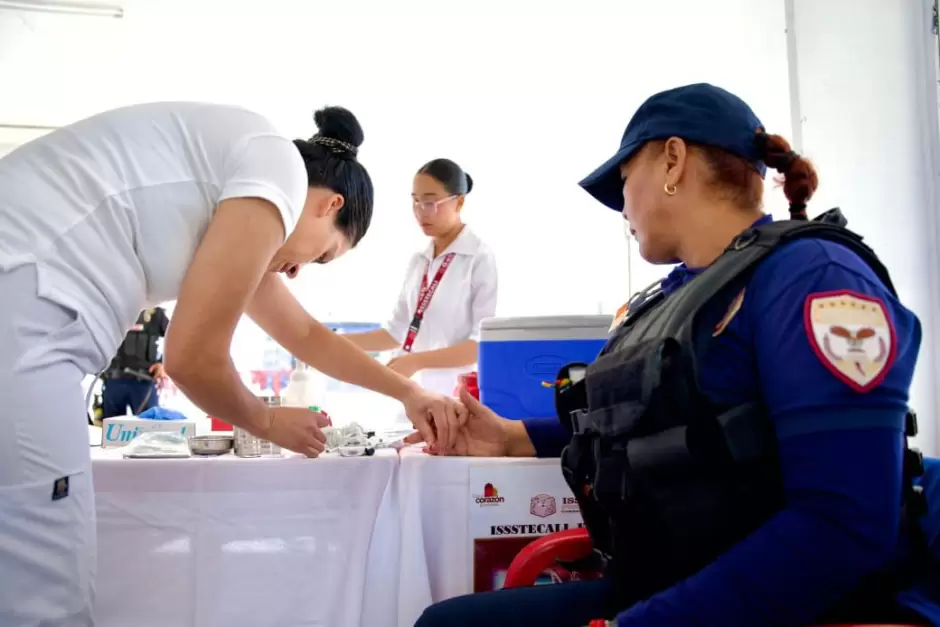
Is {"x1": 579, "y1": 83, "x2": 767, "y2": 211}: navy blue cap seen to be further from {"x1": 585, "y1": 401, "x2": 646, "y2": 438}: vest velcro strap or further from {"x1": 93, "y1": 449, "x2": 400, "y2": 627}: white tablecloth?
{"x1": 93, "y1": 449, "x2": 400, "y2": 627}: white tablecloth

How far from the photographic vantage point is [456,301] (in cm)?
256

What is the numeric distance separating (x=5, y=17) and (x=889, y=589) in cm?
487

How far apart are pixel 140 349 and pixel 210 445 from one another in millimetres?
3976

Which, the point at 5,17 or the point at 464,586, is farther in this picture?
the point at 5,17

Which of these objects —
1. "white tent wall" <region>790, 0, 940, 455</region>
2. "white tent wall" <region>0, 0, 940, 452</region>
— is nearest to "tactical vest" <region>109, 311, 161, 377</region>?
"white tent wall" <region>0, 0, 940, 452</region>

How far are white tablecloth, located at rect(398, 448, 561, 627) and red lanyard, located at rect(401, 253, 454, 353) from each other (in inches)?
55.2

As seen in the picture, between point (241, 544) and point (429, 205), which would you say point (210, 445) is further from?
point (429, 205)

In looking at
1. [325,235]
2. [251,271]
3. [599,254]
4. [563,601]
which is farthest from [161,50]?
[563,601]

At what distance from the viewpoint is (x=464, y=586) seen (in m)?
1.22

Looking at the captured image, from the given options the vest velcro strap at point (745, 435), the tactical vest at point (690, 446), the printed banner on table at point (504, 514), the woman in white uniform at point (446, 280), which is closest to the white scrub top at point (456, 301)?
the woman in white uniform at point (446, 280)

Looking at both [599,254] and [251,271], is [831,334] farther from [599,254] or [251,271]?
[599,254]

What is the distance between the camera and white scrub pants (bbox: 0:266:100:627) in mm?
753

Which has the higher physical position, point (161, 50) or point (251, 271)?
point (161, 50)

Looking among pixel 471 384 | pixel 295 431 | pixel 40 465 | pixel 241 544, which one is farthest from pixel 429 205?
pixel 40 465
